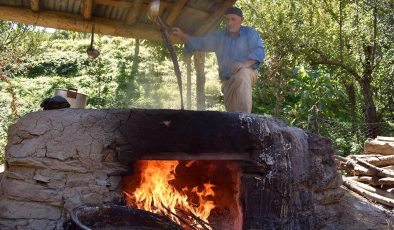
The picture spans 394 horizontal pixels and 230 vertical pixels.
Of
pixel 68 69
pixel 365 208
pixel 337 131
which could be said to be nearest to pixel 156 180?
pixel 365 208

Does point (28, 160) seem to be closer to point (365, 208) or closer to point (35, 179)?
point (35, 179)

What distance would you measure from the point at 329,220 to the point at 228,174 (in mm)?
1325

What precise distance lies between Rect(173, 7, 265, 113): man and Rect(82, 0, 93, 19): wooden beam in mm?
973

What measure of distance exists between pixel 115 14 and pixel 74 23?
1.66 feet

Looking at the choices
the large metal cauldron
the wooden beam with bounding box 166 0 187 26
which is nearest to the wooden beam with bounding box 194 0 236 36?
the wooden beam with bounding box 166 0 187 26

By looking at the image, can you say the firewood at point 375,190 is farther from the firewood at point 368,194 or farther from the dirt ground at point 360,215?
the dirt ground at point 360,215

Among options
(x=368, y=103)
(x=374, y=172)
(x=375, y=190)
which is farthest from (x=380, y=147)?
(x=368, y=103)

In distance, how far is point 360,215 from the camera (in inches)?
183

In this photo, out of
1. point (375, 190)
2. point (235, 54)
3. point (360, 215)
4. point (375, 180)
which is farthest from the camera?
point (375, 180)

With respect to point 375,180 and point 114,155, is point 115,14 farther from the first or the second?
point 375,180

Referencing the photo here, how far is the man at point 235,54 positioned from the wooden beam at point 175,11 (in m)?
0.24

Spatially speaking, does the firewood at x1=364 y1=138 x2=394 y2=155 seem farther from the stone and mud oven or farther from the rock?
the rock

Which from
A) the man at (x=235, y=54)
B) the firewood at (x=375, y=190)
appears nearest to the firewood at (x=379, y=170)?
the firewood at (x=375, y=190)

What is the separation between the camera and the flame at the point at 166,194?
3273 millimetres
